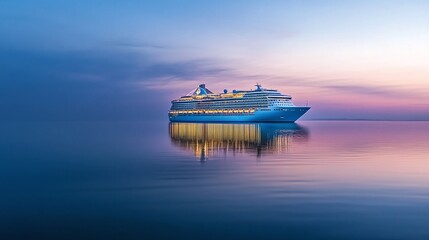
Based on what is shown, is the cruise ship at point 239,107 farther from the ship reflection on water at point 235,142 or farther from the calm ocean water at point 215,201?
the calm ocean water at point 215,201

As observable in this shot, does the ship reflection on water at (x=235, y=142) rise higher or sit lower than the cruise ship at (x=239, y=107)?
lower

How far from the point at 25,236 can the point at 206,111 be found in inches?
4152

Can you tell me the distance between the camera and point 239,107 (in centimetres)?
10150

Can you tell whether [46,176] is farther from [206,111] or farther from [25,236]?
[206,111]

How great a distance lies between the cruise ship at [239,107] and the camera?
94.0 m

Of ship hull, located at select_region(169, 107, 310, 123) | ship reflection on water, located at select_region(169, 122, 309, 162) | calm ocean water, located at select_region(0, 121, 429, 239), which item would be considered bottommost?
calm ocean water, located at select_region(0, 121, 429, 239)

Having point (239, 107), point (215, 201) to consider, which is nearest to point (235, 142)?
point (215, 201)

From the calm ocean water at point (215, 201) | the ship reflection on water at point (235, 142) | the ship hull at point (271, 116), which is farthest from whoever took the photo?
the ship hull at point (271, 116)

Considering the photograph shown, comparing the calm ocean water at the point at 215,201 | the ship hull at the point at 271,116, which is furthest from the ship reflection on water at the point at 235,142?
the ship hull at the point at 271,116

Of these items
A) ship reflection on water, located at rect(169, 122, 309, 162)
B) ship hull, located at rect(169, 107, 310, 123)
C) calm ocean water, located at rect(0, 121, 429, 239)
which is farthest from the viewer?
ship hull, located at rect(169, 107, 310, 123)

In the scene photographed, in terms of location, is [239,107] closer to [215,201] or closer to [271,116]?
[271,116]

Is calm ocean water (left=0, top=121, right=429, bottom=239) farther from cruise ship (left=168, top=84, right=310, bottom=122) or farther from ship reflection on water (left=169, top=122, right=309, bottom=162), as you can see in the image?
cruise ship (left=168, top=84, right=310, bottom=122)

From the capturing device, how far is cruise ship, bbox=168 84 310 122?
94.0 metres

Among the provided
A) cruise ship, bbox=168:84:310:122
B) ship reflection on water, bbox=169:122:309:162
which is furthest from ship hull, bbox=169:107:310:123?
ship reflection on water, bbox=169:122:309:162
